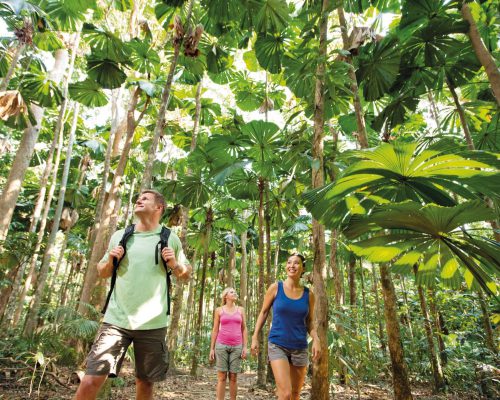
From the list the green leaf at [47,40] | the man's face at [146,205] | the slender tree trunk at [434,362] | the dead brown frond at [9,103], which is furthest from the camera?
the green leaf at [47,40]

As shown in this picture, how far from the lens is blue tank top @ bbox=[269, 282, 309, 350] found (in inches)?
125

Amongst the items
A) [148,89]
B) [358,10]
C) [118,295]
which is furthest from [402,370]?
[148,89]

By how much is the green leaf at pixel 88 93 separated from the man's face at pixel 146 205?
16.7 ft

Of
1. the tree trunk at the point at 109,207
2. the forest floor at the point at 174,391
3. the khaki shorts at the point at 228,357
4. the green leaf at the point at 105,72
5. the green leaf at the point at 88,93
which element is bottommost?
the forest floor at the point at 174,391

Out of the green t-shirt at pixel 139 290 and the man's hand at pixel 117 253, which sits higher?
the man's hand at pixel 117 253

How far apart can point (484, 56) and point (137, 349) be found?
4.70 metres

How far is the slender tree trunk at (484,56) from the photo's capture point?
3.54 metres

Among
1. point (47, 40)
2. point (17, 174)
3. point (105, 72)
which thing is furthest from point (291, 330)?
point (47, 40)

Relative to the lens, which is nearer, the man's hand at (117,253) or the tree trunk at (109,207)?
the man's hand at (117,253)

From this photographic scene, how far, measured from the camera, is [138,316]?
2281 mm

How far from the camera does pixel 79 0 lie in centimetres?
520

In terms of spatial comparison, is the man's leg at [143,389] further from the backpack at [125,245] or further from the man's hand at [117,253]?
the man's hand at [117,253]

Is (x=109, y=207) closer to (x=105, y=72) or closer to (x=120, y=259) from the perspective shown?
(x=105, y=72)

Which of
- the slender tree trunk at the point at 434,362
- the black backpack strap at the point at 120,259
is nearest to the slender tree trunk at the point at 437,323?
the slender tree trunk at the point at 434,362
